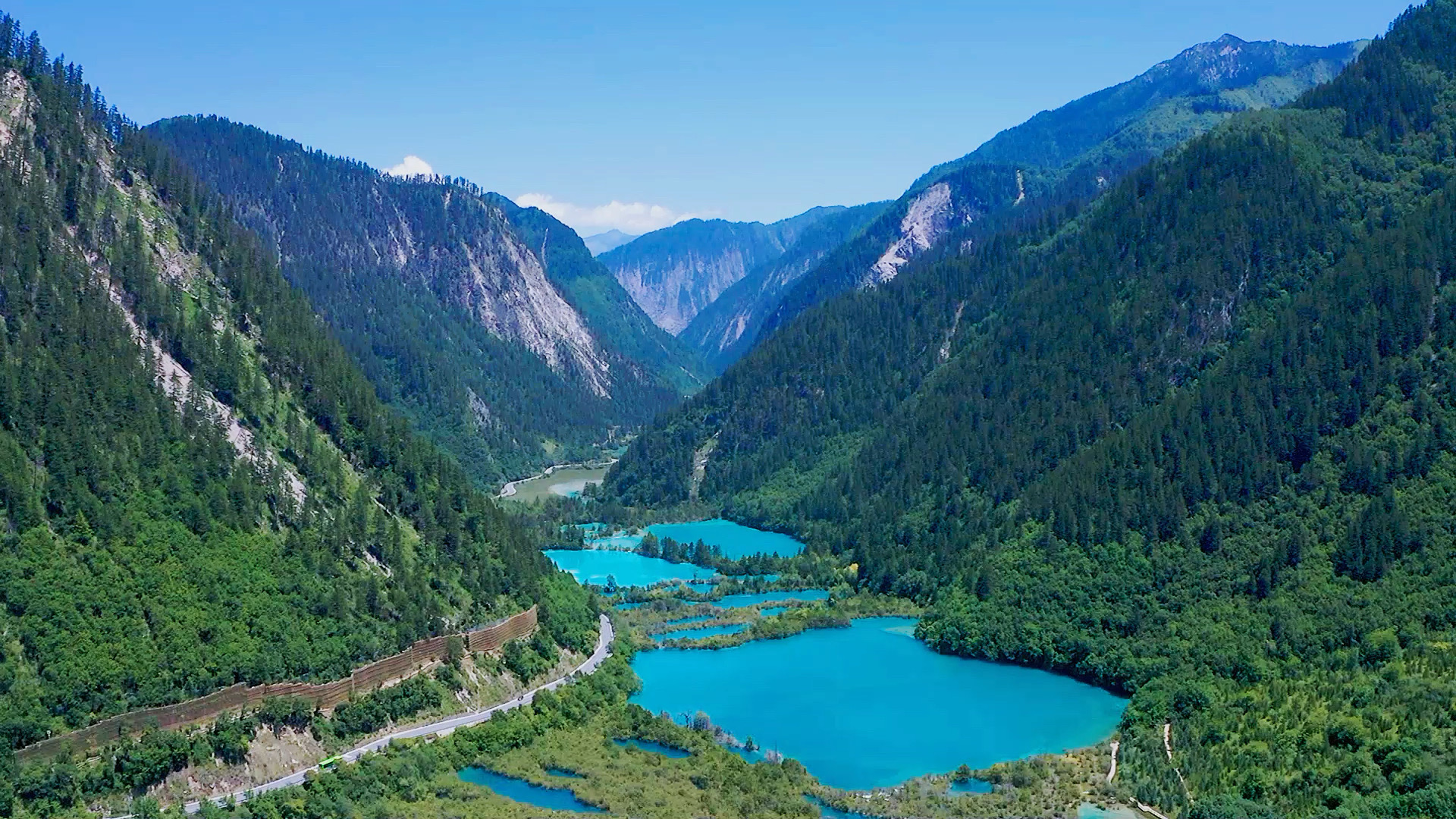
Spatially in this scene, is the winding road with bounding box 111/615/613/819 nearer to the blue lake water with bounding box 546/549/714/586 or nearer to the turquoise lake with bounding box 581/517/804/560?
the blue lake water with bounding box 546/549/714/586

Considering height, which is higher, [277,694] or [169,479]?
[169,479]

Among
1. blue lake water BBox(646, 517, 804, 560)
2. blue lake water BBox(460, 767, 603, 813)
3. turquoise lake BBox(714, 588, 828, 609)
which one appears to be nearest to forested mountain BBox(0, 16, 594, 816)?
blue lake water BBox(460, 767, 603, 813)

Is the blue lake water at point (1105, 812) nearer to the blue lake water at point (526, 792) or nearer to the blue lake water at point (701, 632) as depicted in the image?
the blue lake water at point (526, 792)

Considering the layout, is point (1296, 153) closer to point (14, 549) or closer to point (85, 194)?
point (85, 194)

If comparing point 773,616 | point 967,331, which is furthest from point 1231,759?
point 967,331

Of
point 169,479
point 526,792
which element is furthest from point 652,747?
point 169,479

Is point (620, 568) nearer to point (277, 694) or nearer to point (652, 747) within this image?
point (652, 747)

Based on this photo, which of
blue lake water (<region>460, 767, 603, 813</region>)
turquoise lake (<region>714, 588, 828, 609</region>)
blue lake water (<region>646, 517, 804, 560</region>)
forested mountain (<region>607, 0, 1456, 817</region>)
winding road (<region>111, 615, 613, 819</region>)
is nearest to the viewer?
winding road (<region>111, 615, 613, 819</region>)
